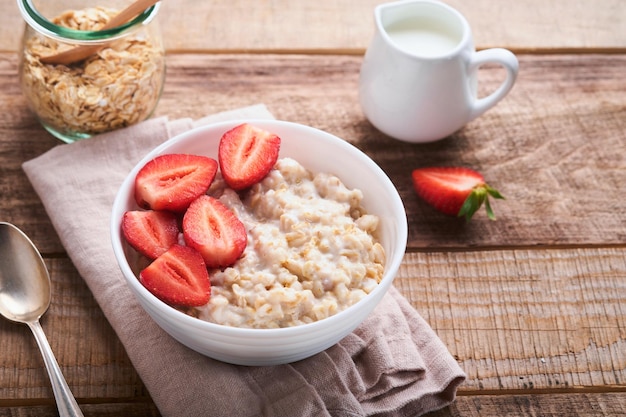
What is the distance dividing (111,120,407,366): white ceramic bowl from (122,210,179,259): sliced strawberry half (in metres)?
0.03

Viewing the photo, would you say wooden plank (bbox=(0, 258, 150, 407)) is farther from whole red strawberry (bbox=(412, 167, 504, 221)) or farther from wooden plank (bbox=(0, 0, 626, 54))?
wooden plank (bbox=(0, 0, 626, 54))

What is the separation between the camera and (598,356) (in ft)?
5.54

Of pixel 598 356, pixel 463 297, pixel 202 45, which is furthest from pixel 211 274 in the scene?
pixel 202 45

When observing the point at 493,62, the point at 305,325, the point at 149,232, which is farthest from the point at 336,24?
the point at 305,325

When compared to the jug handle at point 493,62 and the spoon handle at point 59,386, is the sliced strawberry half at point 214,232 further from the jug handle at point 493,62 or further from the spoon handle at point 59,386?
the jug handle at point 493,62

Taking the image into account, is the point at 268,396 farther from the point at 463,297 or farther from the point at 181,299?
the point at 463,297

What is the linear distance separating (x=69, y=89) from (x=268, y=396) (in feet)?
2.98

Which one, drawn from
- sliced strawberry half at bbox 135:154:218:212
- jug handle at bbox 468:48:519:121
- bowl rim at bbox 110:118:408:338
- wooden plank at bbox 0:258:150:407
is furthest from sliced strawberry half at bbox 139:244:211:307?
jug handle at bbox 468:48:519:121

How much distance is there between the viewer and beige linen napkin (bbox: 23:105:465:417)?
4.80 ft

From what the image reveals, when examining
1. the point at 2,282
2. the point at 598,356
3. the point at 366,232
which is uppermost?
the point at 366,232

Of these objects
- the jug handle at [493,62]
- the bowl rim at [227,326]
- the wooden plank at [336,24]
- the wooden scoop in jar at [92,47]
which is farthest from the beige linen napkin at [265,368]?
the wooden plank at [336,24]

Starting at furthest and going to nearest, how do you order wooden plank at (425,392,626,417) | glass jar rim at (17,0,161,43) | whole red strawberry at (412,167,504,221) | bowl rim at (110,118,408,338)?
1. whole red strawberry at (412,167,504,221)
2. glass jar rim at (17,0,161,43)
3. wooden plank at (425,392,626,417)
4. bowl rim at (110,118,408,338)

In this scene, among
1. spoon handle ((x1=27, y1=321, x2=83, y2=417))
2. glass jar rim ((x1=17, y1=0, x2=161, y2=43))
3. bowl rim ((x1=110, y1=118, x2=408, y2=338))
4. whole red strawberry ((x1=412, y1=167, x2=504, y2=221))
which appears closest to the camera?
bowl rim ((x1=110, y1=118, x2=408, y2=338))

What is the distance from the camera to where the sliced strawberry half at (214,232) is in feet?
4.75
